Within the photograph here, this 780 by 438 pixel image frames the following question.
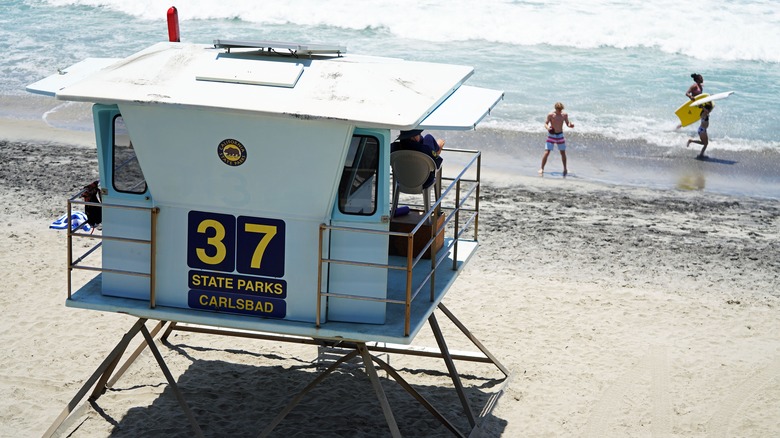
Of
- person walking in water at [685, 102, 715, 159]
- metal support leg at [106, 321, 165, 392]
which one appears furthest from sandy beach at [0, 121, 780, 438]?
person walking in water at [685, 102, 715, 159]

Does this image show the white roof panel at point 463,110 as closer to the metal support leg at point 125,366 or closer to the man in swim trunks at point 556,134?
the metal support leg at point 125,366

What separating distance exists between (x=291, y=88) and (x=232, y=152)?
712mm

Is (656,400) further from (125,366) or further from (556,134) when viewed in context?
(556,134)

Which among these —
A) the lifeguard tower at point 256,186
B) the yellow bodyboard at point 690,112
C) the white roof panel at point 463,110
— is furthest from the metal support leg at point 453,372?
the yellow bodyboard at point 690,112

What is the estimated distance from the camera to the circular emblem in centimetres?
803

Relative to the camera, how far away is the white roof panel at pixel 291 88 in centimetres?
771

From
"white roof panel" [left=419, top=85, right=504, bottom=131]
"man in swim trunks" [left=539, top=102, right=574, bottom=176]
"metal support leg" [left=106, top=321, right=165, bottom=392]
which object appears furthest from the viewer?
"man in swim trunks" [left=539, top=102, right=574, bottom=176]

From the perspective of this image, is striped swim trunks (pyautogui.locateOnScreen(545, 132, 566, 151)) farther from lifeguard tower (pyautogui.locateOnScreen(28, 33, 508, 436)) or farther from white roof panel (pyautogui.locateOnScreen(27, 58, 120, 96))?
white roof panel (pyautogui.locateOnScreen(27, 58, 120, 96))

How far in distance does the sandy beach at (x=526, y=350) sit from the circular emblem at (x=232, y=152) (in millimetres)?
3001

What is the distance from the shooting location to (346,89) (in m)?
8.09

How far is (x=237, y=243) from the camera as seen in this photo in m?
8.32

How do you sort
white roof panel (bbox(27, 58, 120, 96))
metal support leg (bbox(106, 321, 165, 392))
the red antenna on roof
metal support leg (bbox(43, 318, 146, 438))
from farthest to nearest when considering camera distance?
metal support leg (bbox(106, 321, 165, 392))
the red antenna on roof
metal support leg (bbox(43, 318, 146, 438))
white roof panel (bbox(27, 58, 120, 96))

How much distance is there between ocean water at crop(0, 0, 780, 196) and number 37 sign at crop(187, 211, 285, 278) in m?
15.3

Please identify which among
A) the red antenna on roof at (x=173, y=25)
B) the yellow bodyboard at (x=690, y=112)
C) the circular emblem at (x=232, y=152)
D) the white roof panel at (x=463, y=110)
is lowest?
the yellow bodyboard at (x=690, y=112)
